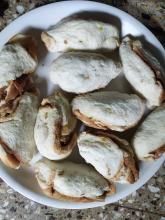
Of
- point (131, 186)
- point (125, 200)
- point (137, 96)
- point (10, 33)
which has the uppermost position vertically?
point (10, 33)

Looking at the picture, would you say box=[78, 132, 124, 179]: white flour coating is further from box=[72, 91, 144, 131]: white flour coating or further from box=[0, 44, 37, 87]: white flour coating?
box=[0, 44, 37, 87]: white flour coating

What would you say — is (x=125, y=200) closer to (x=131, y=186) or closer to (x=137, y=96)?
(x=131, y=186)

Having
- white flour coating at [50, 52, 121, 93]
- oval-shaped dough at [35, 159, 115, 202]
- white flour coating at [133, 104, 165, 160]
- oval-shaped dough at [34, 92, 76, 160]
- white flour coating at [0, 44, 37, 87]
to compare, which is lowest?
oval-shaped dough at [35, 159, 115, 202]

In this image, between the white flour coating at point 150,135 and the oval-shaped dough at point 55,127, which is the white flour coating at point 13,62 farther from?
→ the white flour coating at point 150,135

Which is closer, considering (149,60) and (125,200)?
(149,60)

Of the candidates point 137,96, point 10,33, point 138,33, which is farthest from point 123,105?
point 10,33

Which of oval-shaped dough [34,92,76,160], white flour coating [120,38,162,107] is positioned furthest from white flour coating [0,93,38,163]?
white flour coating [120,38,162,107]
